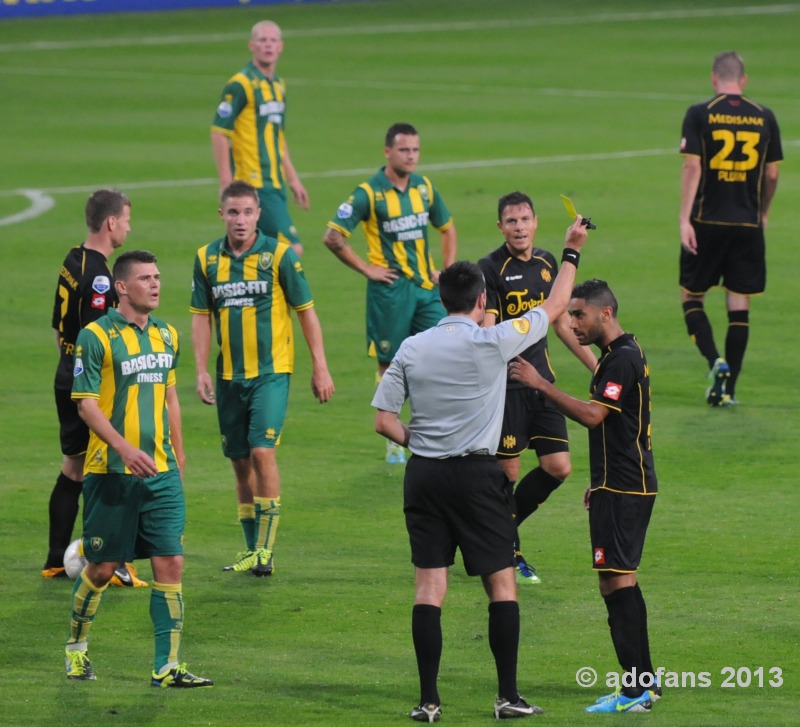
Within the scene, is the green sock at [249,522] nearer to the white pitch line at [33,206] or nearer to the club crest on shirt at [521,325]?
the club crest on shirt at [521,325]

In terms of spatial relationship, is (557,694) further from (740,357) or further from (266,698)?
(740,357)

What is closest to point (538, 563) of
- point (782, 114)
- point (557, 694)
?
point (557, 694)

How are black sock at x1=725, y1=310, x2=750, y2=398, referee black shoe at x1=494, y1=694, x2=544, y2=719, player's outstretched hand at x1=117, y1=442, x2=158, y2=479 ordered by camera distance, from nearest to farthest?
referee black shoe at x1=494, y1=694, x2=544, y2=719 → player's outstretched hand at x1=117, y1=442, x2=158, y2=479 → black sock at x1=725, y1=310, x2=750, y2=398

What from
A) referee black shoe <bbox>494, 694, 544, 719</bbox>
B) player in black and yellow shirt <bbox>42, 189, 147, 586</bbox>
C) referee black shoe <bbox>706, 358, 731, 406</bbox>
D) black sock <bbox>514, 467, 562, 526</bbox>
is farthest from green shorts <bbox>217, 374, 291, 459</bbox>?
referee black shoe <bbox>706, 358, 731, 406</bbox>

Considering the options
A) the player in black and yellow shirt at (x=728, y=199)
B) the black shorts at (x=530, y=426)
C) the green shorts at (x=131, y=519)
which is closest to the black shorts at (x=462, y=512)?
the green shorts at (x=131, y=519)

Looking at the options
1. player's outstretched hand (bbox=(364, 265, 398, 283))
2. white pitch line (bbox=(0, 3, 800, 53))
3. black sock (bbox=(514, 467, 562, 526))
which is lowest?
black sock (bbox=(514, 467, 562, 526))

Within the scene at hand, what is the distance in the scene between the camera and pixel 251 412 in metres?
10.3

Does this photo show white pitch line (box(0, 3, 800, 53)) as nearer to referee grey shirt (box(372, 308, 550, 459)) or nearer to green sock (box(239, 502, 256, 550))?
green sock (box(239, 502, 256, 550))

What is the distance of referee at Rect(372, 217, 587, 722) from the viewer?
770cm

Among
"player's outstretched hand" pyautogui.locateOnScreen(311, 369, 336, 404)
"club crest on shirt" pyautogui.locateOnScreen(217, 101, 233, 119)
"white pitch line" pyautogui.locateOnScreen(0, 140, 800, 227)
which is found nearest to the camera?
"player's outstretched hand" pyautogui.locateOnScreen(311, 369, 336, 404)

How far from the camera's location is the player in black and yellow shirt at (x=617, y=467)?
25.5ft

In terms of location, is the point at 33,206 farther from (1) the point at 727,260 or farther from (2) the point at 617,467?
(2) the point at 617,467

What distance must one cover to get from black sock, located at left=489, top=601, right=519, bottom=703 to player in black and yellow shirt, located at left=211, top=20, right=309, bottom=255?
28.3ft

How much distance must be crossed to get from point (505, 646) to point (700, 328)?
721 cm
